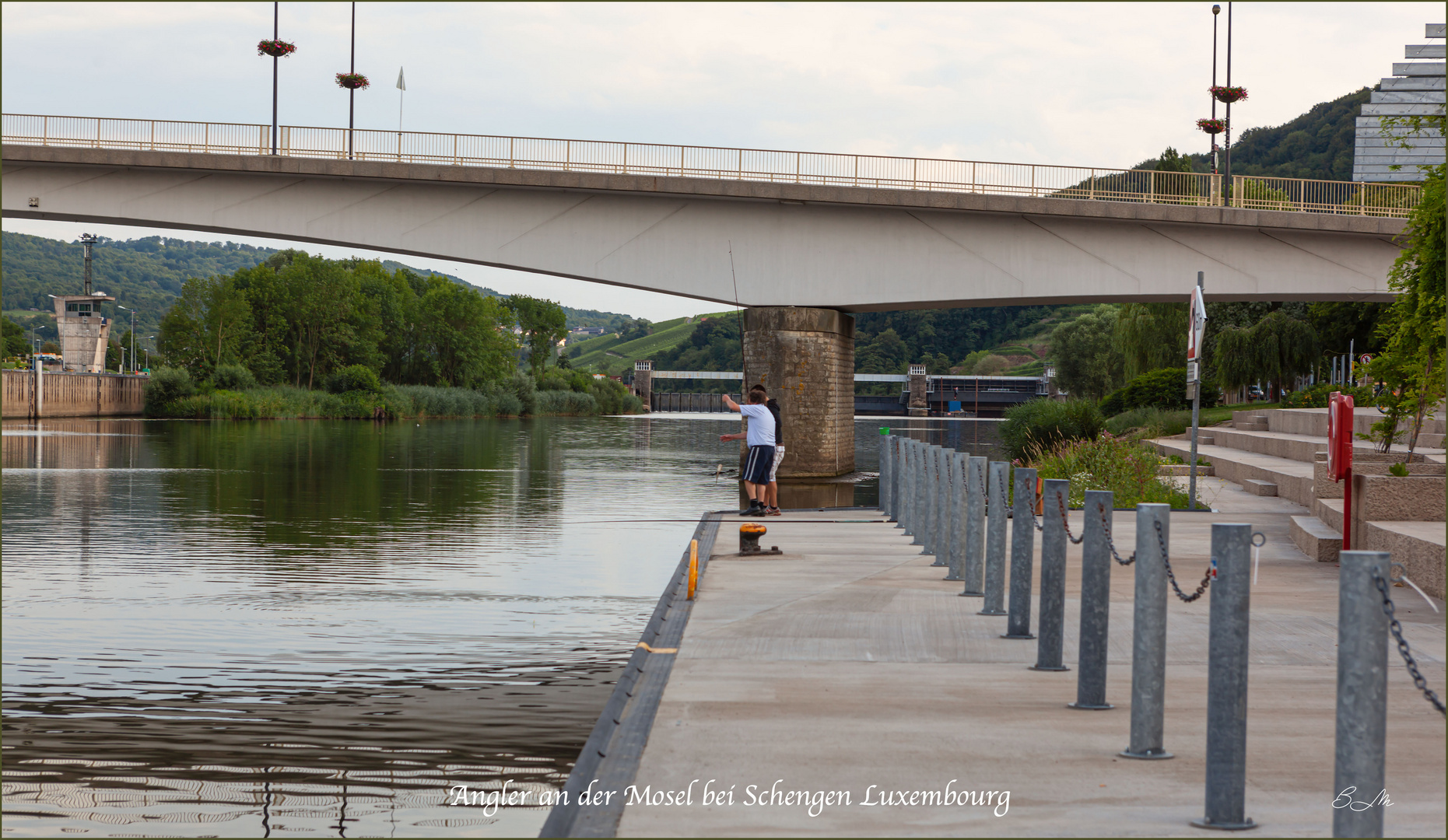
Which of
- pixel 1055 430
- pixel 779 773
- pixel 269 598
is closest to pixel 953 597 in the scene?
pixel 779 773

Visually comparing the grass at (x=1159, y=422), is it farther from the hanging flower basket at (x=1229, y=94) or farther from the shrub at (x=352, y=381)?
the shrub at (x=352, y=381)

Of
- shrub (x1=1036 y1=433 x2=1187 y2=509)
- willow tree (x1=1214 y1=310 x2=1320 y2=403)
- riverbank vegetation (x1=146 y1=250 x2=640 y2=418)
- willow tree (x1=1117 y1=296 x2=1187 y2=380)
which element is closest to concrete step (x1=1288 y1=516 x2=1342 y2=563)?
shrub (x1=1036 y1=433 x2=1187 y2=509)

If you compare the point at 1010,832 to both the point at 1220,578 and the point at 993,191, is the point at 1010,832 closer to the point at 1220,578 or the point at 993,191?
the point at 1220,578

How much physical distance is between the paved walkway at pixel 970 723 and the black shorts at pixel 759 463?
7.00m

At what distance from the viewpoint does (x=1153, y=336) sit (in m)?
56.2

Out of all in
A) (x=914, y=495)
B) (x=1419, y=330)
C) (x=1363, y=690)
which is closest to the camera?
(x=1363, y=690)

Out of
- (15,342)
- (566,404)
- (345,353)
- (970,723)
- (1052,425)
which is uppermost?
(15,342)

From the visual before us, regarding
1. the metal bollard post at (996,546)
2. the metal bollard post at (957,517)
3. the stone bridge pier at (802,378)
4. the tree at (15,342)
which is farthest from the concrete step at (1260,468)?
the tree at (15,342)

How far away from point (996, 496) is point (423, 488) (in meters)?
18.1

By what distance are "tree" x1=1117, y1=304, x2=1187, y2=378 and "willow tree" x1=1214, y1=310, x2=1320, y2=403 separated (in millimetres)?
5772

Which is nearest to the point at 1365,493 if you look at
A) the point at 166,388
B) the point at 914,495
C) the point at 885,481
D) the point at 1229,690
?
the point at 914,495

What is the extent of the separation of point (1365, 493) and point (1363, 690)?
8732 mm

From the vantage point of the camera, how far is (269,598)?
1179 cm

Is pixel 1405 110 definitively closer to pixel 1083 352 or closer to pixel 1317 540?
pixel 1083 352
